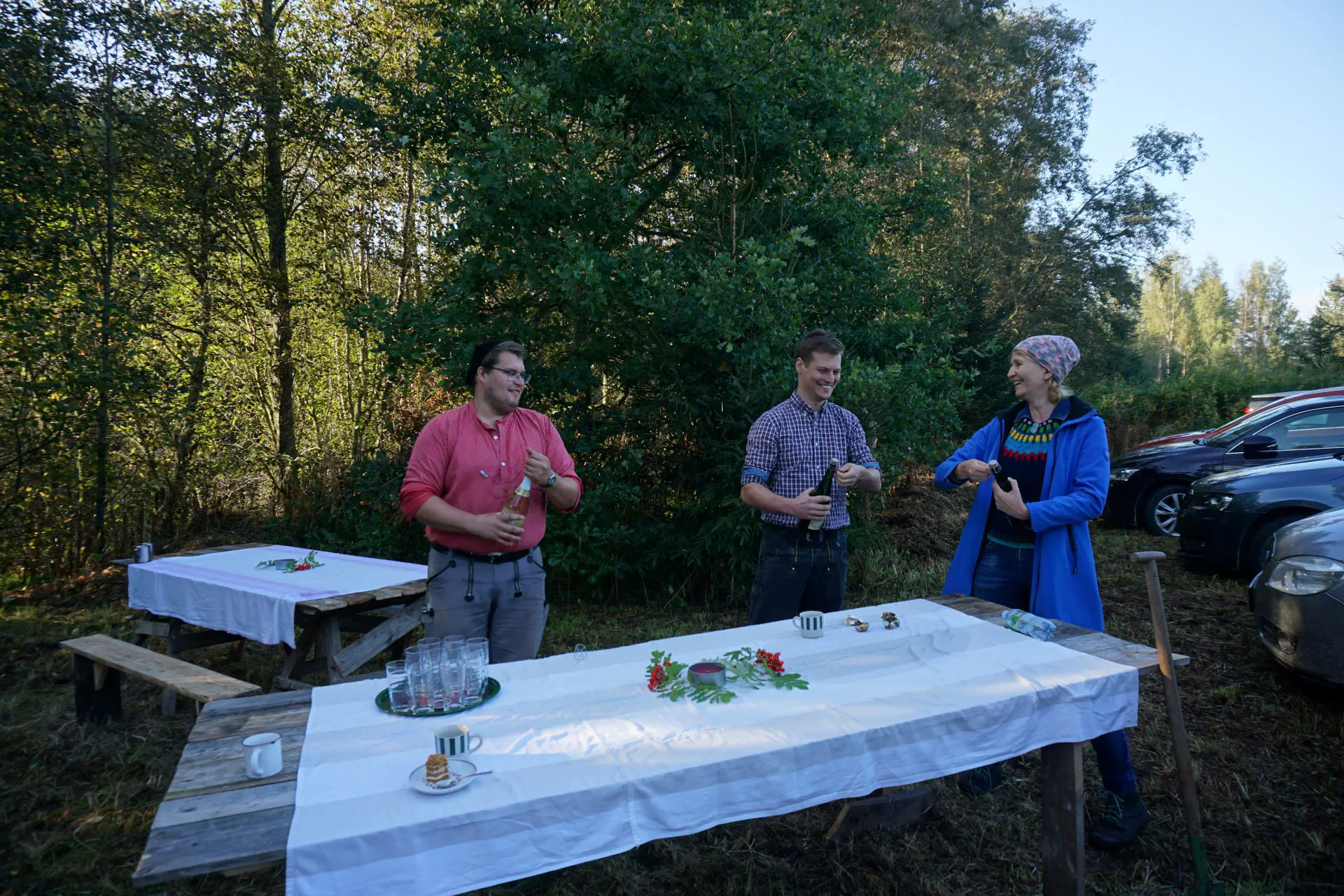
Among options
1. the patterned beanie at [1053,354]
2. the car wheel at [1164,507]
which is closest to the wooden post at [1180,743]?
the patterned beanie at [1053,354]

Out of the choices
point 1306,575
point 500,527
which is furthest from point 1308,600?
Answer: point 500,527

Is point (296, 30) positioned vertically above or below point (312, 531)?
above

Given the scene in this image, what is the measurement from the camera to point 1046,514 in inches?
113

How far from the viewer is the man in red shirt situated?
2930mm

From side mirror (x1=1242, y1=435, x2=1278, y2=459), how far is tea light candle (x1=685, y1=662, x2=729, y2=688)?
7.19 meters

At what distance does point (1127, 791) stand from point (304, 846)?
9.36ft

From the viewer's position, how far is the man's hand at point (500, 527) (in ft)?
9.43

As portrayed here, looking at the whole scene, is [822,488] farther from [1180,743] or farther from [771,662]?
[1180,743]

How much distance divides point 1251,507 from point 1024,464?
4352 millimetres

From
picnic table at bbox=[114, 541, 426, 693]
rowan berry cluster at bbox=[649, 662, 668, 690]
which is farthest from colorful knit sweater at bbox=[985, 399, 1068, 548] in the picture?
picnic table at bbox=[114, 541, 426, 693]

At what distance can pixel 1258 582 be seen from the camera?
14.1ft

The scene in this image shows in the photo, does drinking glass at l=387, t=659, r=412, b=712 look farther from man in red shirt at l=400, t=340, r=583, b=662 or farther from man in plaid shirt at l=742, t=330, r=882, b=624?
man in plaid shirt at l=742, t=330, r=882, b=624

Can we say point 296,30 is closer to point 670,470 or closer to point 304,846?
point 670,470

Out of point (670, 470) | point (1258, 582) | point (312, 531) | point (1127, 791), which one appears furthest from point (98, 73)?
point (1258, 582)
